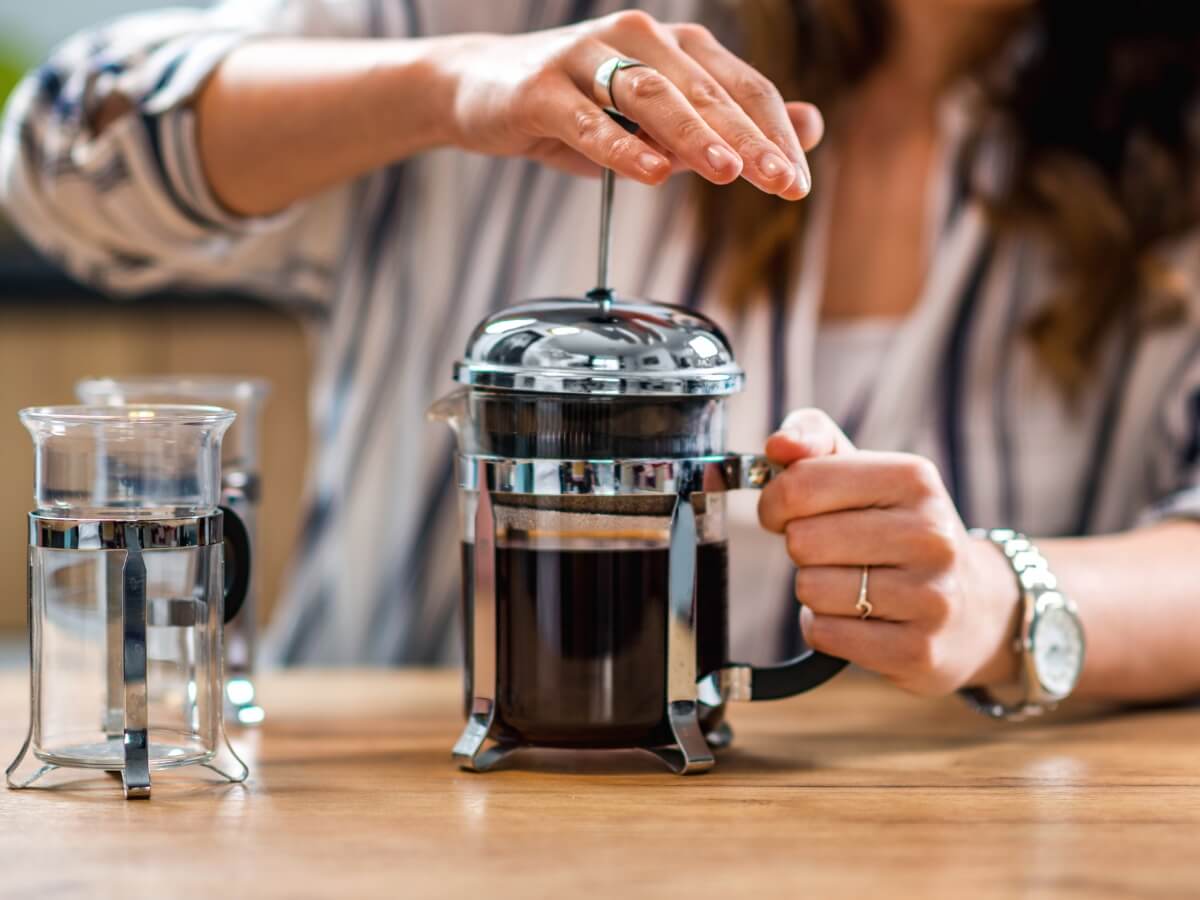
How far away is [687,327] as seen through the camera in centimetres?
71

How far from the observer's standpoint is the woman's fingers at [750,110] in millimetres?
687

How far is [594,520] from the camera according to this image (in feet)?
2.29

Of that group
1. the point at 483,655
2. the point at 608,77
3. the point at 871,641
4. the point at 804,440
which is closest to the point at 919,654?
the point at 871,641

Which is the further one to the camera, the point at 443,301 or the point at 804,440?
the point at 443,301

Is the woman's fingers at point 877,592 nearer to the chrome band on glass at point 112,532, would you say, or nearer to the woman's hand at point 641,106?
the woman's hand at point 641,106

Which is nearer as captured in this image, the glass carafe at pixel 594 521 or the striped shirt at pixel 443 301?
the glass carafe at pixel 594 521

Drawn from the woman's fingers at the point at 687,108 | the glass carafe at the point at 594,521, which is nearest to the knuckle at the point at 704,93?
the woman's fingers at the point at 687,108

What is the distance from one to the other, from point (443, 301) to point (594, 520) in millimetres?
688

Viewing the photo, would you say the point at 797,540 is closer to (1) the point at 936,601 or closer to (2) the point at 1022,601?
(1) the point at 936,601

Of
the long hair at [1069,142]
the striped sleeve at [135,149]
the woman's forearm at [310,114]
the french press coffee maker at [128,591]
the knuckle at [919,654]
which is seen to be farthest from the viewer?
the long hair at [1069,142]

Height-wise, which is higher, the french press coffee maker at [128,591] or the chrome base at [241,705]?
the french press coffee maker at [128,591]

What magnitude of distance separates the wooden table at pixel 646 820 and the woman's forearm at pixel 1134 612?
2.2 inches

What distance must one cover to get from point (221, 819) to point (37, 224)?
2.32 feet

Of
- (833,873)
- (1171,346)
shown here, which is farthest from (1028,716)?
(1171,346)
